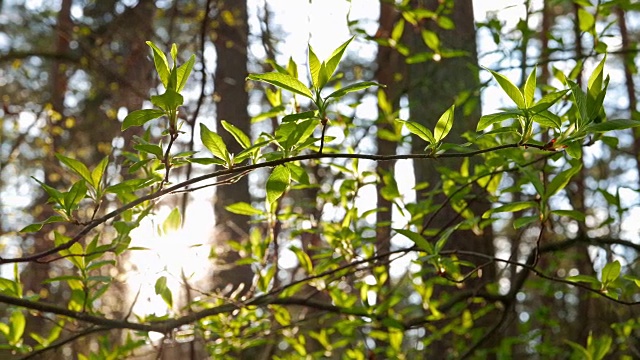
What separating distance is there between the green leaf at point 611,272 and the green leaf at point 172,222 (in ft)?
3.63

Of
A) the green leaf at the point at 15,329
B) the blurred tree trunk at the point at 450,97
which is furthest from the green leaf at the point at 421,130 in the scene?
the blurred tree trunk at the point at 450,97

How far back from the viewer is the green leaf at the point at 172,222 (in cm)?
182

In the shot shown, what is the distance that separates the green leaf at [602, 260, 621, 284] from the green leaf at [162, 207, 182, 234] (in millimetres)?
1107

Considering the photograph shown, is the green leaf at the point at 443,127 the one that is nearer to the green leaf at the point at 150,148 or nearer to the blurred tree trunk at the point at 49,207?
the green leaf at the point at 150,148

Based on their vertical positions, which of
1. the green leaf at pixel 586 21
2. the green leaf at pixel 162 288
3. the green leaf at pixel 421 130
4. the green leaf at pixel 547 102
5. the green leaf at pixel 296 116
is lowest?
the green leaf at pixel 162 288

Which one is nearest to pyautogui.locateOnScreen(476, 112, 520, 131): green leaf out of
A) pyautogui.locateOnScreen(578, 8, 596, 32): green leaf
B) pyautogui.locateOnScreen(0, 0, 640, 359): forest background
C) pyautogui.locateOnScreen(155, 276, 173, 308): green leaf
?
pyautogui.locateOnScreen(0, 0, 640, 359): forest background

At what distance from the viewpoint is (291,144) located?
1.14 m

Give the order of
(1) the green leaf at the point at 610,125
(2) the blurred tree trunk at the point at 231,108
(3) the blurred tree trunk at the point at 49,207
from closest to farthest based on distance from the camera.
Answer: (1) the green leaf at the point at 610,125
(2) the blurred tree trunk at the point at 231,108
(3) the blurred tree trunk at the point at 49,207

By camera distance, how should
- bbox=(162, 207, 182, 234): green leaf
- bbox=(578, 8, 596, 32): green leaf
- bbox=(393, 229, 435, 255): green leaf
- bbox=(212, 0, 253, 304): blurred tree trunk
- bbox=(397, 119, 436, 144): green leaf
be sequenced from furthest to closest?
bbox=(212, 0, 253, 304): blurred tree trunk
bbox=(578, 8, 596, 32): green leaf
bbox=(162, 207, 182, 234): green leaf
bbox=(393, 229, 435, 255): green leaf
bbox=(397, 119, 436, 144): green leaf

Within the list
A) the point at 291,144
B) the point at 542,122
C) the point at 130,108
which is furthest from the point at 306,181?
the point at 130,108

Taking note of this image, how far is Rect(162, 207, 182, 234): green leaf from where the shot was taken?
1.82 metres

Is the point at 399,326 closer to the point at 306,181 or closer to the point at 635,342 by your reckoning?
the point at 306,181

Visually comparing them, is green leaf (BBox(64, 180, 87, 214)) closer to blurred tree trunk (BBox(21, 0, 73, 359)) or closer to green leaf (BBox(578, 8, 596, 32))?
green leaf (BBox(578, 8, 596, 32))

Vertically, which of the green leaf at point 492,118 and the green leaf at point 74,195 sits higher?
the green leaf at point 492,118
